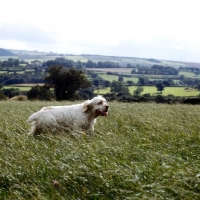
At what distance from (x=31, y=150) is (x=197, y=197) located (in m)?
2.91

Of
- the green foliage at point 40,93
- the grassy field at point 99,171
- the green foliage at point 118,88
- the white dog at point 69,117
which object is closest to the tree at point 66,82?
the green foliage at point 40,93

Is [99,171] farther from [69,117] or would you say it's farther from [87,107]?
[87,107]

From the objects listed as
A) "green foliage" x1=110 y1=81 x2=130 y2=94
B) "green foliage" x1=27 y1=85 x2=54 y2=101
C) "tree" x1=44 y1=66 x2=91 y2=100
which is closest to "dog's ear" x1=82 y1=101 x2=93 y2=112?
"green foliage" x1=27 y1=85 x2=54 y2=101

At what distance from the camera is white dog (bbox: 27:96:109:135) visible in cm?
871

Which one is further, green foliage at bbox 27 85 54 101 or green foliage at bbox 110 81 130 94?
green foliage at bbox 110 81 130 94

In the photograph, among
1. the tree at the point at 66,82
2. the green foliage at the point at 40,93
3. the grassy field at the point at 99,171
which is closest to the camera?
→ the grassy field at the point at 99,171

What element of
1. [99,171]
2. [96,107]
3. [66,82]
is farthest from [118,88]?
[99,171]

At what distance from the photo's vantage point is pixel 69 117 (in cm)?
878

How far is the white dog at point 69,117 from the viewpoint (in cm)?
871

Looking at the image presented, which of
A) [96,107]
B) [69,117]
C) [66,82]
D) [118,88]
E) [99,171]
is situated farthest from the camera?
[118,88]

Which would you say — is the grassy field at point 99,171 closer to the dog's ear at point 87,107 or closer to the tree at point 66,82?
the dog's ear at point 87,107

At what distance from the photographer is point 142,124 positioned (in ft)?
26.6

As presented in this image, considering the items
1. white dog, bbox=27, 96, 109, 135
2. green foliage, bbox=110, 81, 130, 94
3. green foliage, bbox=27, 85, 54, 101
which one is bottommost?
green foliage, bbox=27, 85, 54, 101

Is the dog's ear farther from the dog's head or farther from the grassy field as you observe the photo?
the grassy field
